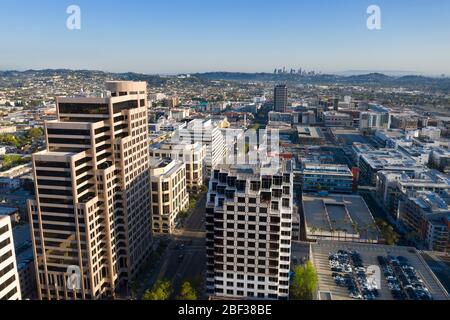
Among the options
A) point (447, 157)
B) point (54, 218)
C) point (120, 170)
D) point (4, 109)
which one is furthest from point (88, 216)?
point (4, 109)

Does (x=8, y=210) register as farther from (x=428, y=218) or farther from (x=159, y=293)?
(x=428, y=218)

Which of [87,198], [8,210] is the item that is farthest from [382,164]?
[8,210]

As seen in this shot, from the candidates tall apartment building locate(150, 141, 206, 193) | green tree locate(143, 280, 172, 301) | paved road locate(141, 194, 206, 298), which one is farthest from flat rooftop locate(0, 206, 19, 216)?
green tree locate(143, 280, 172, 301)

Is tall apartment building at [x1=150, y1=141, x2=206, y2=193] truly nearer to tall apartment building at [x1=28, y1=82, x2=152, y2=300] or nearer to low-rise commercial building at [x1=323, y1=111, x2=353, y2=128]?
tall apartment building at [x1=28, y1=82, x2=152, y2=300]

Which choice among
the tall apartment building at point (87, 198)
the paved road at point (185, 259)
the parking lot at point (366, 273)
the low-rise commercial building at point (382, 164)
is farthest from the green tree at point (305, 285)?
the low-rise commercial building at point (382, 164)
